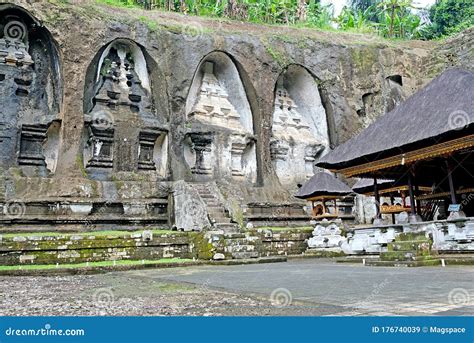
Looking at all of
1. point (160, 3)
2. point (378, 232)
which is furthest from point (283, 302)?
point (160, 3)

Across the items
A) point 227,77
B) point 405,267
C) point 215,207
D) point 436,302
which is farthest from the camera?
point 227,77

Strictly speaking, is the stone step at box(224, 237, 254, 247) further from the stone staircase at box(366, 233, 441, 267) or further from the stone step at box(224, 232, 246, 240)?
the stone staircase at box(366, 233, 441, 267)

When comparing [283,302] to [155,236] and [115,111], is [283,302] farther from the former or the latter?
[115,111]

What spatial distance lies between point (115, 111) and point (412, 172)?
39.2ft

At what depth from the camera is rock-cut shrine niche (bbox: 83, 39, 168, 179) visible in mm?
18719

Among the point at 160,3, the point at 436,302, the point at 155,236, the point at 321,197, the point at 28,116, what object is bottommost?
the point at 436,302

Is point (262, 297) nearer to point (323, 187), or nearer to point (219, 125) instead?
point (323, 187)

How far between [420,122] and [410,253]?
3.23 metres

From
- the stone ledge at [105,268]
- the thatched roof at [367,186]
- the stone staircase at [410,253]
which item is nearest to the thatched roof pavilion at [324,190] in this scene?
the thatched roof at [367,186]

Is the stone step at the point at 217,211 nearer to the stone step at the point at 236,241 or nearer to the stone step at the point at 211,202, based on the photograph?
the stone step at the point at 211,202

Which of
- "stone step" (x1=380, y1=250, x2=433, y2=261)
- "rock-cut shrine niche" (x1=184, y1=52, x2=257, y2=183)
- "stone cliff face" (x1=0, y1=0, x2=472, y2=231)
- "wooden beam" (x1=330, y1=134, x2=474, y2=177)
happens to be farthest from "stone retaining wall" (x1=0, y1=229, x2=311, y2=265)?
"rock-cut shrine niche" (x1=184, y1=52, x2=257, y2=183)

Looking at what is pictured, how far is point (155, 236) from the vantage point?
1333cm

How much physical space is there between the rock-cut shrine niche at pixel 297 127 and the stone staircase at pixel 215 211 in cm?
706

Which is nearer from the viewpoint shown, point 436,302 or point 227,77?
point 436,302
